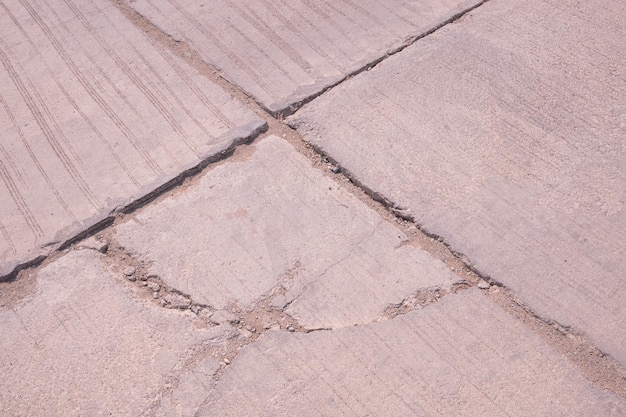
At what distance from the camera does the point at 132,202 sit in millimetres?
2166

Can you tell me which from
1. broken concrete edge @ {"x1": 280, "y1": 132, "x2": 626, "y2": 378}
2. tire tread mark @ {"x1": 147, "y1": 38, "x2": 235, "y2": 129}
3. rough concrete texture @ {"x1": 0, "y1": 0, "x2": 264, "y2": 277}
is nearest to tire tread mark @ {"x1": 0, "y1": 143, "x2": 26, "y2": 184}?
rough concrete texture @ {"x1": 0, "y1": 0, "x2": 264, "y2": 277}

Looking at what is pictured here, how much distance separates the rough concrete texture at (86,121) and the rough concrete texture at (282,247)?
14 cm

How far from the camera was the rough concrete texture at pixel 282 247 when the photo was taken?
6.42ft

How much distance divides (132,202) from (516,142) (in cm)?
121

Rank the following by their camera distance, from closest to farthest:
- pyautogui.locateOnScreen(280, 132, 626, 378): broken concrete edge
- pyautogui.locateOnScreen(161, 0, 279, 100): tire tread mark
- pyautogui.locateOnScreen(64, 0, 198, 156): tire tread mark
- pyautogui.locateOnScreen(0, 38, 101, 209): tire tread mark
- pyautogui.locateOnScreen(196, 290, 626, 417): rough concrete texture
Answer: pyautogui.locateOnScreen(196, 290, 626, 417): rough concrete texture → pyautogui.locateOnScreen(280, 132, 626, 378): broken concrete edge → pyautogui.locateOnScreen(0, 38, 101, 209): tire tread mark → pyautogui.locateOnScreen(64, 0, 198, 156): tire tread mark → pyautogui.locateOnScreen(161, 0, 279, 100): tire tread mark

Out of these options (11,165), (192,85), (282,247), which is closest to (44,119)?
(11,165)

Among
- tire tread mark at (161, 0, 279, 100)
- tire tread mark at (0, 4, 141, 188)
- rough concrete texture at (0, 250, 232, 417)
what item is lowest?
rough concrete texture at (0, 250, 232, 417)

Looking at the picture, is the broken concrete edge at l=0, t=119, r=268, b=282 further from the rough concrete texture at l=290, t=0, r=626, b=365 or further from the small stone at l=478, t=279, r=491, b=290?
the small stone at l=478, t=279, r=491, b=290

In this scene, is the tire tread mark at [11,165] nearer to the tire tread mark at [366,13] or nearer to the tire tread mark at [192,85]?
the tire tread mark at [192,85]

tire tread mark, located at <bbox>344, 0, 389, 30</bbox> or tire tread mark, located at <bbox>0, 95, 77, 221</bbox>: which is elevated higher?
tire tread mark, located at <bbox>344, 0, 389, 30</bbox>

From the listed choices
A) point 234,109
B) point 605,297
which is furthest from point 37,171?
point 605,297

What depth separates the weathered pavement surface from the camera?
5.92ft

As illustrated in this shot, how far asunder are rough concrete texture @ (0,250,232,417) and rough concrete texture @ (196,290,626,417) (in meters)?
0.14

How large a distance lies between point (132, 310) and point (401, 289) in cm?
72
